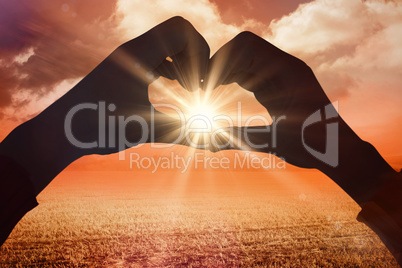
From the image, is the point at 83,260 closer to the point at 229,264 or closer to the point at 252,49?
the point at 229,264

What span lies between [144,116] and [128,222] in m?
11.9

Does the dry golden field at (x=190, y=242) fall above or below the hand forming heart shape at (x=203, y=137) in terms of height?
below

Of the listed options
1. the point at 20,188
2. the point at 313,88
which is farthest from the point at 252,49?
the point at 20,188

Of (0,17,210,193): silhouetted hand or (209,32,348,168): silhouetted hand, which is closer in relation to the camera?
(0,17,210,193): silhouetted hand

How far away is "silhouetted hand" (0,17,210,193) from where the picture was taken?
1098 mm

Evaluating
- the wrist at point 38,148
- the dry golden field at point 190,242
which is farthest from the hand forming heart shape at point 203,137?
the dry golden field at point 190,242

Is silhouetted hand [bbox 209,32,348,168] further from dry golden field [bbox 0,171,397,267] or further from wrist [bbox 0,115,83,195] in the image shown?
dry golden field [bbox 0,171,397,267]

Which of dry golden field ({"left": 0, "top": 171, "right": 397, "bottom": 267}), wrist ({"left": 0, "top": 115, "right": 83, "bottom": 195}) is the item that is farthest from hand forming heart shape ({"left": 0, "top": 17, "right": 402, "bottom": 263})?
dry golden field ({"left": 0, "top": 171, "right": 397, "bottom": 267})

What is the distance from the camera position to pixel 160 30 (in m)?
1.41

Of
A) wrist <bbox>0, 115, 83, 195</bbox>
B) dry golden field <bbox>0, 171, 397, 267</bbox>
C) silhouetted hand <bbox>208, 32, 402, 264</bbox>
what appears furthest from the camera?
dry golden field <bbox>0, 171, 397, 267</bbox>

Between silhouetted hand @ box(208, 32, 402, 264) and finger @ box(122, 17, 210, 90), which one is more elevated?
finger @ box(122, 17, 210, 90)

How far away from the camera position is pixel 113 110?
1.22 m

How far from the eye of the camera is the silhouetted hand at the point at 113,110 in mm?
1098

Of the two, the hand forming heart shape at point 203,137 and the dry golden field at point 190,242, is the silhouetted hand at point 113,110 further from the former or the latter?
the dry golden field at point 190,242
